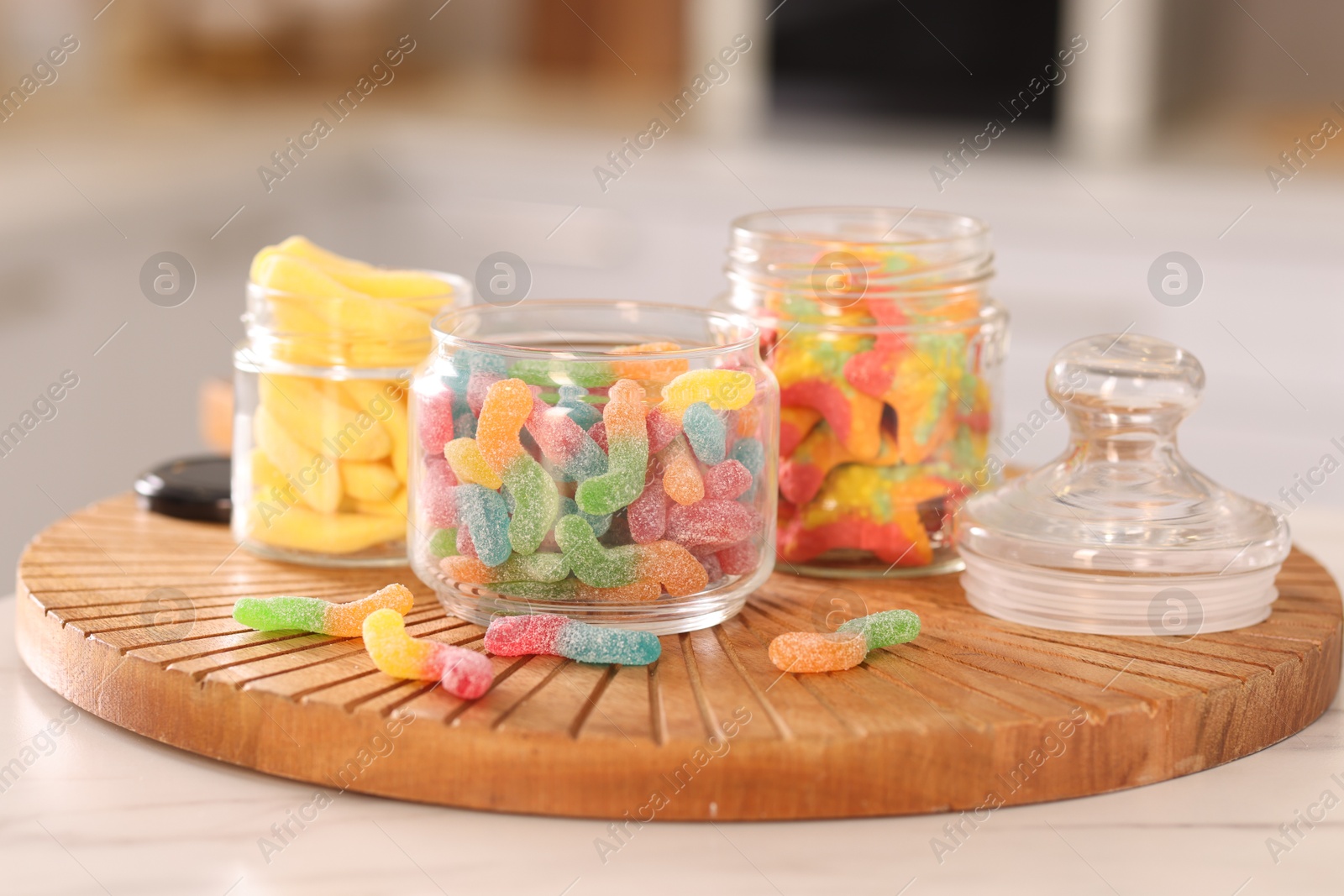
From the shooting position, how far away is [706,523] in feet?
2.53

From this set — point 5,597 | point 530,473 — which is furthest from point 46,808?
point 5,597

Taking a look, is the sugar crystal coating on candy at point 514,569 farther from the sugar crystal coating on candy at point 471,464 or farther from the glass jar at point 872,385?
the glass jar at point 872,385

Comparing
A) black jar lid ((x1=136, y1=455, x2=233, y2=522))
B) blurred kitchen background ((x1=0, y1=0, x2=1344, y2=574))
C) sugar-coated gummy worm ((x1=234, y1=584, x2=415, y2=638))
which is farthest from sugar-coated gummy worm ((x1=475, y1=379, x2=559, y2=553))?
blurred kitchen background ((x1=0, y1=0, x2=1344, y2=574))

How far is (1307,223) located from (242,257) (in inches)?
69.2

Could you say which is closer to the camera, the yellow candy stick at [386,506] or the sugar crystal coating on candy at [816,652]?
the sugar crystal coating on candy at [816,652]

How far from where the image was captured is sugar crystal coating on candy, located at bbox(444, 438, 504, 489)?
2.50 feet

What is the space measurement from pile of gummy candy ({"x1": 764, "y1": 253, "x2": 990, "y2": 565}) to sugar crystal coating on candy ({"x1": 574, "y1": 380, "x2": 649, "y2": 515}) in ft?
0.61

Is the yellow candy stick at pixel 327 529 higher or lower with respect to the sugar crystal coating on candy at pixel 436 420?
lower

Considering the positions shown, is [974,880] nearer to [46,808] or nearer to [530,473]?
[530,473]

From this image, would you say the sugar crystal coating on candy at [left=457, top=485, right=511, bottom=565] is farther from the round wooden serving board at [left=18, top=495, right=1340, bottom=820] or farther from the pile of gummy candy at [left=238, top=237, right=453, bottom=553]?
the pile of gummy candy at [left=238, top=237, right=453, bottom=553]

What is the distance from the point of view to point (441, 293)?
3.16 ft

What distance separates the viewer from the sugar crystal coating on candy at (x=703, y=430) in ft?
2.49

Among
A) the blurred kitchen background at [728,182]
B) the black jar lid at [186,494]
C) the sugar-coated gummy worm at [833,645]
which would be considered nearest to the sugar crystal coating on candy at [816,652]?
the sugar-coated gummy worm at [833,645]

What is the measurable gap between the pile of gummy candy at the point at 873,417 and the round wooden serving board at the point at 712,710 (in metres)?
0.08
